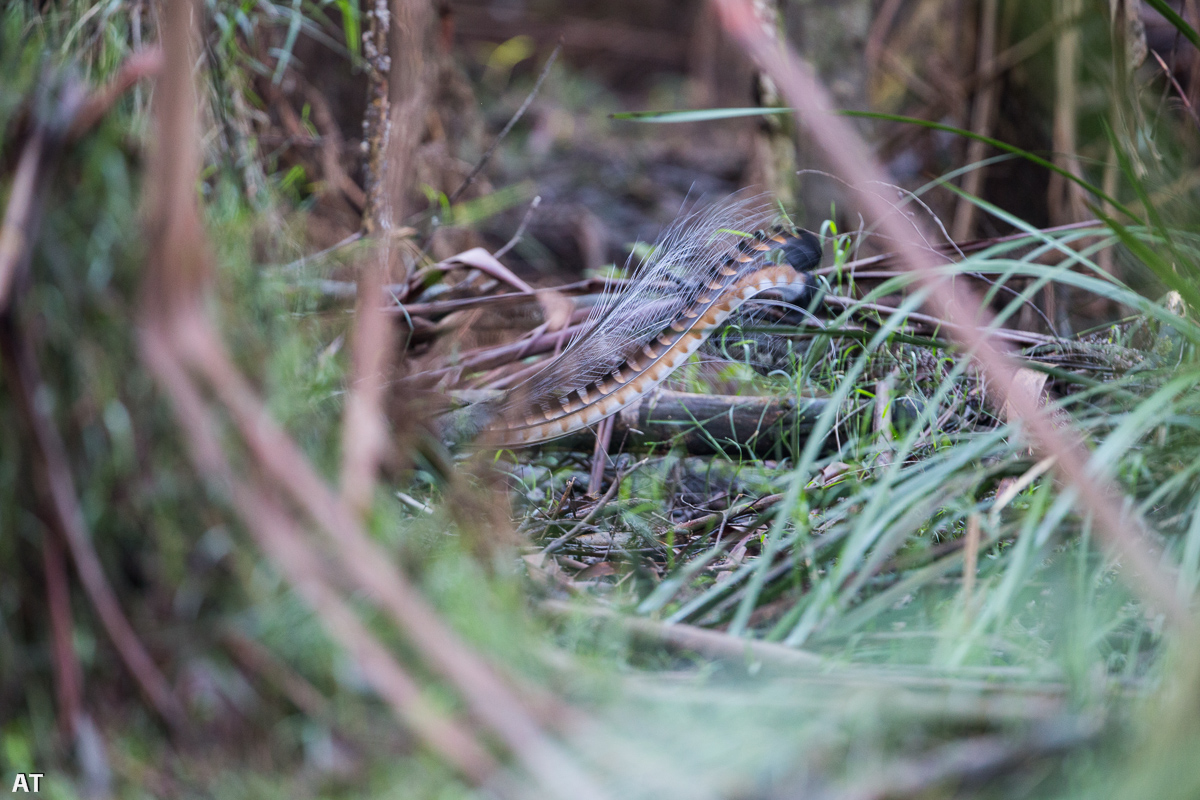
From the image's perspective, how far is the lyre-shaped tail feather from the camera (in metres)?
1.58

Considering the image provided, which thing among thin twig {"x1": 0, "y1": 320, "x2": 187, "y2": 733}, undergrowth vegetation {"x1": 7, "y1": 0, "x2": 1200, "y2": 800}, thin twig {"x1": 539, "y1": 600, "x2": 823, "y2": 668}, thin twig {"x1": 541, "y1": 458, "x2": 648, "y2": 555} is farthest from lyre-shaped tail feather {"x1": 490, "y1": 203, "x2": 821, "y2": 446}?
thin twig {"x1": 0, "y1": 320, "x2": 187, "y2": 733}

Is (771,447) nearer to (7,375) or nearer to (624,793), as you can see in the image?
(624,793)

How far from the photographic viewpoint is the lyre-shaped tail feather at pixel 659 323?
158 centimetres

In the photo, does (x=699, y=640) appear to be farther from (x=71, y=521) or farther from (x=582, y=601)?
(x=71, y=521)

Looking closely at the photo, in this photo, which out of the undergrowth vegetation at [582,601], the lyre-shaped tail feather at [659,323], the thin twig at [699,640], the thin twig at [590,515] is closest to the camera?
the undergrowth vegetation at [582,601]

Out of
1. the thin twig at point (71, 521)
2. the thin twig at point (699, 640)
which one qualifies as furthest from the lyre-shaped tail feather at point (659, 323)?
the thin twig at point (71, 521)

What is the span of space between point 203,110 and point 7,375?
93cm

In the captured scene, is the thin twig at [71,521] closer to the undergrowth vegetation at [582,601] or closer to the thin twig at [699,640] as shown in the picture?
the undergrowth vegetation at [582,601]

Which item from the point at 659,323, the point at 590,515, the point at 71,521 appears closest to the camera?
→ the point at 71,521

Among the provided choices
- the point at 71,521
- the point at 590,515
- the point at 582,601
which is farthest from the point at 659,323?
the point at 71,521

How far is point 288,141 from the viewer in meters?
2.15

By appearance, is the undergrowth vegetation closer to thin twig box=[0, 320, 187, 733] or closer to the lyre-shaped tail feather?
thin twig box=[0, 320, 187, 733]

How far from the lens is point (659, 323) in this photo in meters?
1.61

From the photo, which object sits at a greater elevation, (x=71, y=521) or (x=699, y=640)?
(x=71, y=521)
